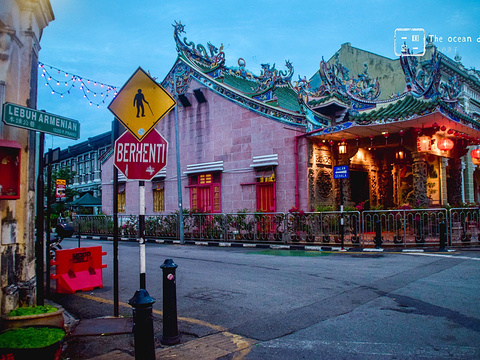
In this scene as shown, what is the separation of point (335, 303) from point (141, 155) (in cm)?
391

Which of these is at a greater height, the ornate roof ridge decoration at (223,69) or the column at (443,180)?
the ornate roof ridge decoration at (223,69)

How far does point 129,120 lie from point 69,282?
14.3ft

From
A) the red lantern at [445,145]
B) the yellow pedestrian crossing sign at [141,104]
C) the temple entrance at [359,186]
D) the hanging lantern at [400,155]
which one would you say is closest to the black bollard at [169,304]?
the yellow pedestrian crossing sign at [141,104]

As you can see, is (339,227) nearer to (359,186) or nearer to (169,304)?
(359,186)

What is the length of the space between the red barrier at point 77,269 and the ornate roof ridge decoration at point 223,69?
13.4m

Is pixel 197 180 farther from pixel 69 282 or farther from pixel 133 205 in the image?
pixel 69 282

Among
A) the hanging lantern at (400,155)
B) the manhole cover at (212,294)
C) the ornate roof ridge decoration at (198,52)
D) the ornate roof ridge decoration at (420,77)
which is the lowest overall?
the manhole cover at (212,294)

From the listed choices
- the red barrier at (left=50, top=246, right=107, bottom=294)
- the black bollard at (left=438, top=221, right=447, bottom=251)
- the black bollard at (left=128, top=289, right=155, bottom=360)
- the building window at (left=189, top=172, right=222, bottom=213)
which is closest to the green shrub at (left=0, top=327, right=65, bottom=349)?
the black bollard at (left=128, top=289, right=155, bottom=360)

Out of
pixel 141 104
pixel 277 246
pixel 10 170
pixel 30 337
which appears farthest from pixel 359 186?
pixel 30 337

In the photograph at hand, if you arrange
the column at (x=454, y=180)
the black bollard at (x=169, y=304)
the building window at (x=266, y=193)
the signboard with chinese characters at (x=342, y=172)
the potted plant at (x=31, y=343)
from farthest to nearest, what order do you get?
the column at (x=454, y=180) < the building window at (x=266, y=193) < the signboard with chinese characters at (x=342, y=172) < the black bollard at (x=169, y=304) < the potted plant at (x=31, y=343)

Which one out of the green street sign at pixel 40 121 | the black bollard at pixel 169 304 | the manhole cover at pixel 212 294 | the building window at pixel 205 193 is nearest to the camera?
the green street sign at pixel 40 121

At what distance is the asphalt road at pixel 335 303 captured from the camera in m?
4.95

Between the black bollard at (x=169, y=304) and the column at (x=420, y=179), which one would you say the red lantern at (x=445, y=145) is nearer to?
the column at (x=420, y=179)

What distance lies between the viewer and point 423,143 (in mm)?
17188
